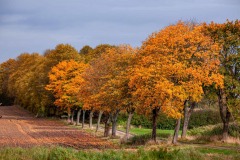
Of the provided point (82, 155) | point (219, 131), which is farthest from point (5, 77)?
point (82, 155)

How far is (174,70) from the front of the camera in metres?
37.8

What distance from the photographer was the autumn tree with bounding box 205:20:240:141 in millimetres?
41250

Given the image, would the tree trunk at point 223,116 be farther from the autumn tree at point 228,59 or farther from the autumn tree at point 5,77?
the autumn tree at point 5,77

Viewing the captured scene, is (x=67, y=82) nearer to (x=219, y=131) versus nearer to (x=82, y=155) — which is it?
(x=219, y=131)

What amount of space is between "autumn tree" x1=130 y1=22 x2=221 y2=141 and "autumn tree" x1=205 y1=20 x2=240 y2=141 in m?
1.86

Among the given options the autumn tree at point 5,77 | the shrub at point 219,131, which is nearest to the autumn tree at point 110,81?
the shrub at point 219,131

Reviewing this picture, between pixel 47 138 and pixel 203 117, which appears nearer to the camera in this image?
pixel 47 138

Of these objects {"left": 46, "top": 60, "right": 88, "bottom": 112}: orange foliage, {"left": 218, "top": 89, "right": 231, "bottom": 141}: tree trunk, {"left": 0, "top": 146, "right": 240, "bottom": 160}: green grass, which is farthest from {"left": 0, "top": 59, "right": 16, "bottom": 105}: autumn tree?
{"left": 0, "top": 146, "right": 240, "bottom": 160}: green grass

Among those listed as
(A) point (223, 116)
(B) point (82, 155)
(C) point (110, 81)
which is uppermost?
(C) point (110, 81)

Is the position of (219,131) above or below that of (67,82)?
below

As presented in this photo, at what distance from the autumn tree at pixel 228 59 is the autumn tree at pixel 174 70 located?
1.86 meters

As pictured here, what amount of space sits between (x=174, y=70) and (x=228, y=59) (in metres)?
7.53

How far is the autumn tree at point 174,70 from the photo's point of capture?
37188 millimetres

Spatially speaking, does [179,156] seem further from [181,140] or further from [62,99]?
[62,99]
